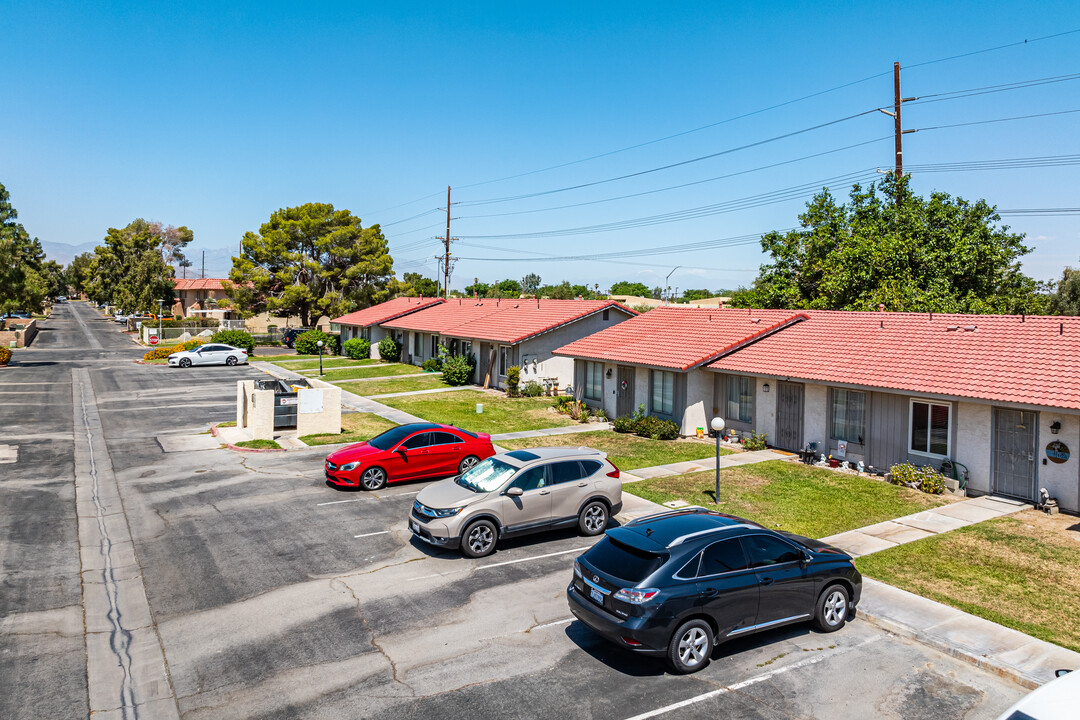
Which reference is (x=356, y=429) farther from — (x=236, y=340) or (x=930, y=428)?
(x=236, y=340)

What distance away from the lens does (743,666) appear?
8672 mm

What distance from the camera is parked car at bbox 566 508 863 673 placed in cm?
820

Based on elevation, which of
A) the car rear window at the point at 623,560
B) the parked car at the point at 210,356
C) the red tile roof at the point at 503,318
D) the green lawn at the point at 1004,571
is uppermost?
the red tile roof at the point at 503,318

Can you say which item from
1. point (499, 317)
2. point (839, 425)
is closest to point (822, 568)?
point (839, 425)

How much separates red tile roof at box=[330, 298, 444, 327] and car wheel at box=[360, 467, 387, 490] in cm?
3620

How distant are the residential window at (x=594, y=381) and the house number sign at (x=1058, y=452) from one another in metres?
16.0

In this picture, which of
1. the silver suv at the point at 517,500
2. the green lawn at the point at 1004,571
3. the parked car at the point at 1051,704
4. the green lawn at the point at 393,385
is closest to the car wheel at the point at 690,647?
the parked car at the point at 1051,704

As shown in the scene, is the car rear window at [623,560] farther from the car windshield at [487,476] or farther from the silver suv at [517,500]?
the car windshield at [487,476]

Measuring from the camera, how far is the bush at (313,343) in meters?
57.7

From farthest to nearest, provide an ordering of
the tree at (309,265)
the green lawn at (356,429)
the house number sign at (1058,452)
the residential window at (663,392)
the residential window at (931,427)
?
1. the tree at (309,265)
2. the residential window at (663,392)
3. the green lawn at (356,429)
4. the residential window at (931,427)
5. the house number sign at (1058,452)

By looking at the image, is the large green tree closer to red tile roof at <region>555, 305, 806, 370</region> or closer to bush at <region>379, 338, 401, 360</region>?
red tile roof at <region>555, 305, 806, 370</region>

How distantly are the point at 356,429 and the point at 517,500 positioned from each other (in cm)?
1443

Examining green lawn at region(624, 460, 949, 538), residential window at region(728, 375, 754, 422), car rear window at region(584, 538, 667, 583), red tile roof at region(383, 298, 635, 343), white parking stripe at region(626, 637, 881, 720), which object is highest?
Answer: red tile roof at region(383, 298, 635, 343)

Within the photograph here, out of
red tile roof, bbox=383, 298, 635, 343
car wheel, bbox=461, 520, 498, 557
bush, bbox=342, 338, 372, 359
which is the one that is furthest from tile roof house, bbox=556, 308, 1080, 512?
bush, bbox=342, 338, 372, 359
